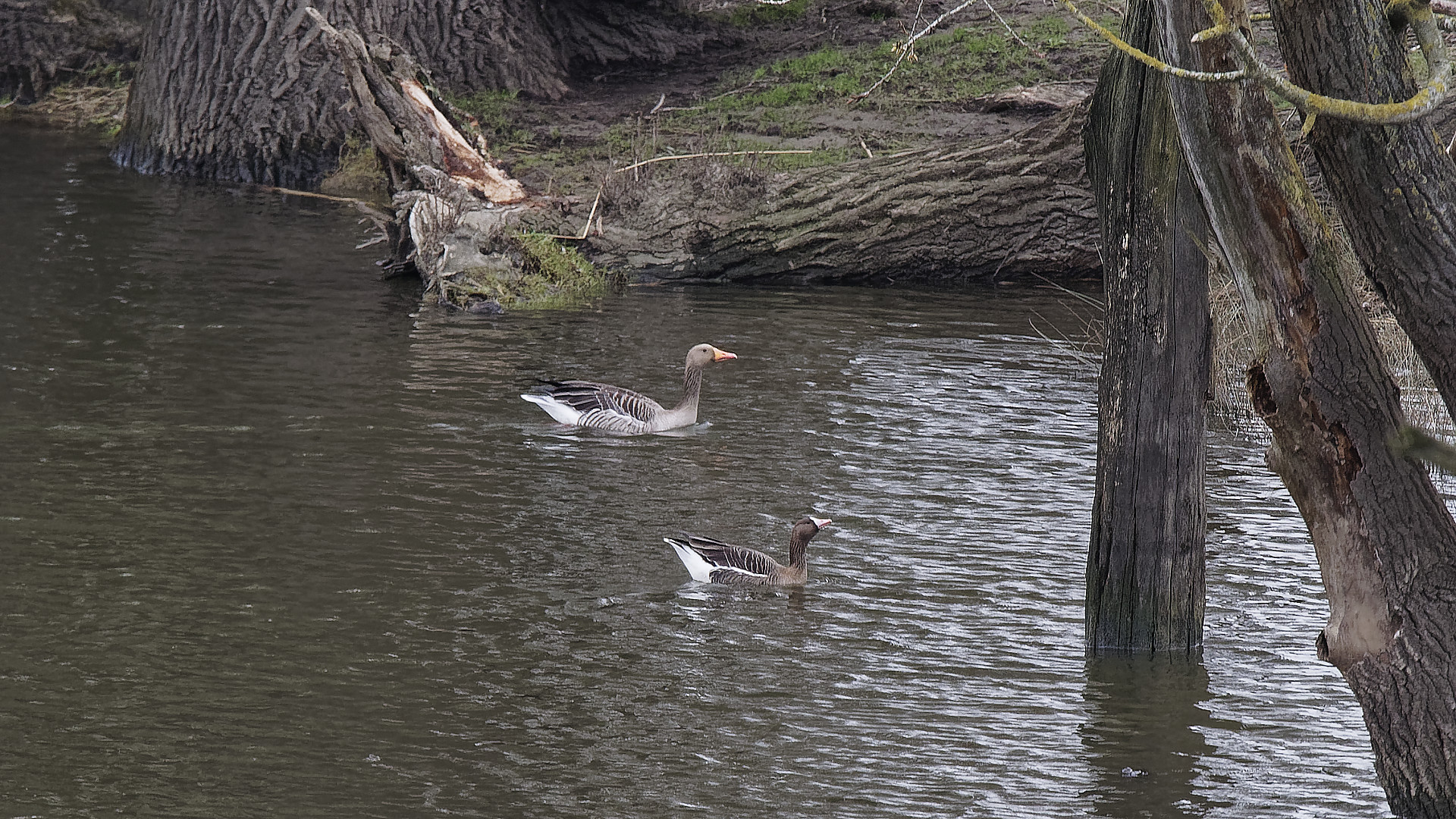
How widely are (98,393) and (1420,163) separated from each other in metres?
9.98

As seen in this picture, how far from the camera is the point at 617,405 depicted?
12.1 meters

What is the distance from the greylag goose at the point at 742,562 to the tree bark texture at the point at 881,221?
841 cm

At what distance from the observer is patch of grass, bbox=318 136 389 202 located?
21.2m

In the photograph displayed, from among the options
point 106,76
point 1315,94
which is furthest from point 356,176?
point 1315,94

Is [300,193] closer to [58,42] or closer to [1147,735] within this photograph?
[58,42]

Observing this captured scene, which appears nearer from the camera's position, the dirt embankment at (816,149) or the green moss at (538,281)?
the green moss at (538,281)

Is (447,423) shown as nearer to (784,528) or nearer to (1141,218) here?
(784,528)

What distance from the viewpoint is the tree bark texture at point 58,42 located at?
2623cm

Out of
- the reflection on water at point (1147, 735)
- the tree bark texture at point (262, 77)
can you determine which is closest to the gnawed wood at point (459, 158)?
the tree bark texture at point (262, 77)

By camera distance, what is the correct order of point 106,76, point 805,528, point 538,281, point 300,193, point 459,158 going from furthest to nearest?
point 106,76
point 300,193
point 459,158
point 538,281
point 805,528

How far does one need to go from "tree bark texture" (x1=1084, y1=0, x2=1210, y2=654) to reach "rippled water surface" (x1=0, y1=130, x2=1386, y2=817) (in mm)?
359

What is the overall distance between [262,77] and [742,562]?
15.4 m

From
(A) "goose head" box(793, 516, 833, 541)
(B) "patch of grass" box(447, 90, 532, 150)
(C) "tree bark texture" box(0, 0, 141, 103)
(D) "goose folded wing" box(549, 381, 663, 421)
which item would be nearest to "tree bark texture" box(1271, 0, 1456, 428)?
(A) "goose head" box(793, 516, 833, 541)

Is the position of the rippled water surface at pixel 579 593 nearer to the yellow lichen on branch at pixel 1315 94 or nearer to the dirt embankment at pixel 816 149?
the dirt embankment at pixel 816 149
